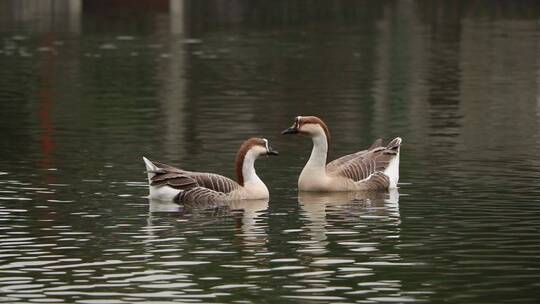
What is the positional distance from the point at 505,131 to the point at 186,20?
57.8m

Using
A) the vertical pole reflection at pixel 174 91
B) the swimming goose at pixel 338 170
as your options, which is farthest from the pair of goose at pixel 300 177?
the vertical pole reflection at pixel 174 91

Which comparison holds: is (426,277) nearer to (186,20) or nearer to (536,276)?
(536,276)

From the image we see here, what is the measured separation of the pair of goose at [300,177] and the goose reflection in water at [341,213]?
199 millimetres

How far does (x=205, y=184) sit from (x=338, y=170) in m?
2.68

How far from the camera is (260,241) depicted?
2277cm

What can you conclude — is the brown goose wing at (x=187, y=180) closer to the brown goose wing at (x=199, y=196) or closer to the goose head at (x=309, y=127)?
the brown goose wing at (x=199, y=196)

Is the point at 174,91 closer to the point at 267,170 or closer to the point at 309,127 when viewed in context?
the point at 267,170

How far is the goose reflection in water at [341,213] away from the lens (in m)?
23.3

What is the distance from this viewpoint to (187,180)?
2650 cm

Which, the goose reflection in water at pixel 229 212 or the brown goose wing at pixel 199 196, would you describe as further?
the brown goose wing at pixel 199 196

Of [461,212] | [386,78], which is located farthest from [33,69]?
[461,212]

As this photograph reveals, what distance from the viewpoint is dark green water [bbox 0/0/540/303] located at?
1995cm

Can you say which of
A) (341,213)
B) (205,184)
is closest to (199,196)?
(205,184)

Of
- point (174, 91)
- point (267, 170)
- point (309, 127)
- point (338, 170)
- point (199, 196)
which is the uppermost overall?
point (309, 127)
